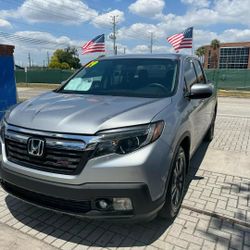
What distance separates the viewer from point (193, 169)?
477cm

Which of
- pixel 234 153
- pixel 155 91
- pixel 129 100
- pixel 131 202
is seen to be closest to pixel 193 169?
pixel 234 153

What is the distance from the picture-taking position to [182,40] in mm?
16969

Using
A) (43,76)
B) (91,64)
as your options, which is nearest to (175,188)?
(91,64)

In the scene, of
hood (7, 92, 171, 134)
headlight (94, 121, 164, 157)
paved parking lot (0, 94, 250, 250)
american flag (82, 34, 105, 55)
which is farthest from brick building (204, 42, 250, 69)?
headlight (94, 121, 164, 157)

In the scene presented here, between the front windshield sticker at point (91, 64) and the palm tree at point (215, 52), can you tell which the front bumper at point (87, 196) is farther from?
the palm tree at point (215, 52)

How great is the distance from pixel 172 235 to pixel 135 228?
392 millimetres

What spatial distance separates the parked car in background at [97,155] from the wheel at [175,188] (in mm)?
13

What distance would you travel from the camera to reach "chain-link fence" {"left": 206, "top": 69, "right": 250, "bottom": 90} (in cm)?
2688

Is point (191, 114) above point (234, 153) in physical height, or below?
above

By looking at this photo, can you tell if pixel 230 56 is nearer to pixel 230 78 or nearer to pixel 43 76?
pixel 230 78

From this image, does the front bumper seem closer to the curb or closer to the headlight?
the headlight

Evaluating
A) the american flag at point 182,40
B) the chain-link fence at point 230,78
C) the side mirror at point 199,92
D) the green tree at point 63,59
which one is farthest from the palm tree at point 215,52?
the side mirror at point 199,92

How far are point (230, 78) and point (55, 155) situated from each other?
2727 cm

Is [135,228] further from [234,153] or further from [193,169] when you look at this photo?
[234,153]
